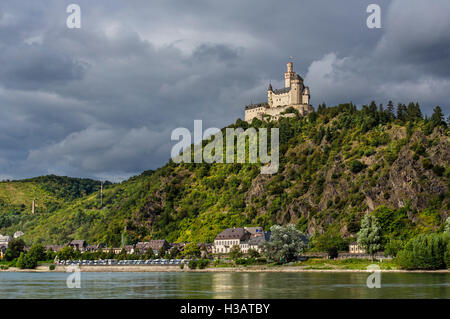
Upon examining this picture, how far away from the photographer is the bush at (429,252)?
97.1 metres

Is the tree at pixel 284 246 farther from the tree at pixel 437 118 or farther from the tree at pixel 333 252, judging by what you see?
the tree at pixel 437 118

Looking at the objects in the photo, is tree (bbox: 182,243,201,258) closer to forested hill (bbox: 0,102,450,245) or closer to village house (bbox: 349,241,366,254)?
forested hill (bbox: 0,102,450,245)

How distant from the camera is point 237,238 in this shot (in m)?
150

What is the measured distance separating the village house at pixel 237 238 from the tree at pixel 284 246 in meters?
22.5

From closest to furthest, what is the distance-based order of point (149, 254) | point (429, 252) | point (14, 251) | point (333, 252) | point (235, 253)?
1. point (429, 252)
2. point (333, 252)
3. point (235, 253)
4. point (149, 254)
5. point (14, 251)

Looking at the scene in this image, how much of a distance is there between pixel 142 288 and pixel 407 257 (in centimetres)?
4673

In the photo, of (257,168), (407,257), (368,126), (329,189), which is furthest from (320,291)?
(257,168)

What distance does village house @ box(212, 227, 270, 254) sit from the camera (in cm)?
14812

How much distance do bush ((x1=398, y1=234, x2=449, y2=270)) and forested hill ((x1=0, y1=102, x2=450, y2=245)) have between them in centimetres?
2333

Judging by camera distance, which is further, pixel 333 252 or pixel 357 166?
pixel 357 166

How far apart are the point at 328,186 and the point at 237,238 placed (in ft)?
88.5

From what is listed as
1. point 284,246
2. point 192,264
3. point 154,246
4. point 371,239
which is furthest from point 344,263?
point 154,246

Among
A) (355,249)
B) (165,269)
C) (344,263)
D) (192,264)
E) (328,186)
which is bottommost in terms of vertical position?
(165,269)

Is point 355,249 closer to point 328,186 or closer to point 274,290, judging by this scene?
point 328,186
